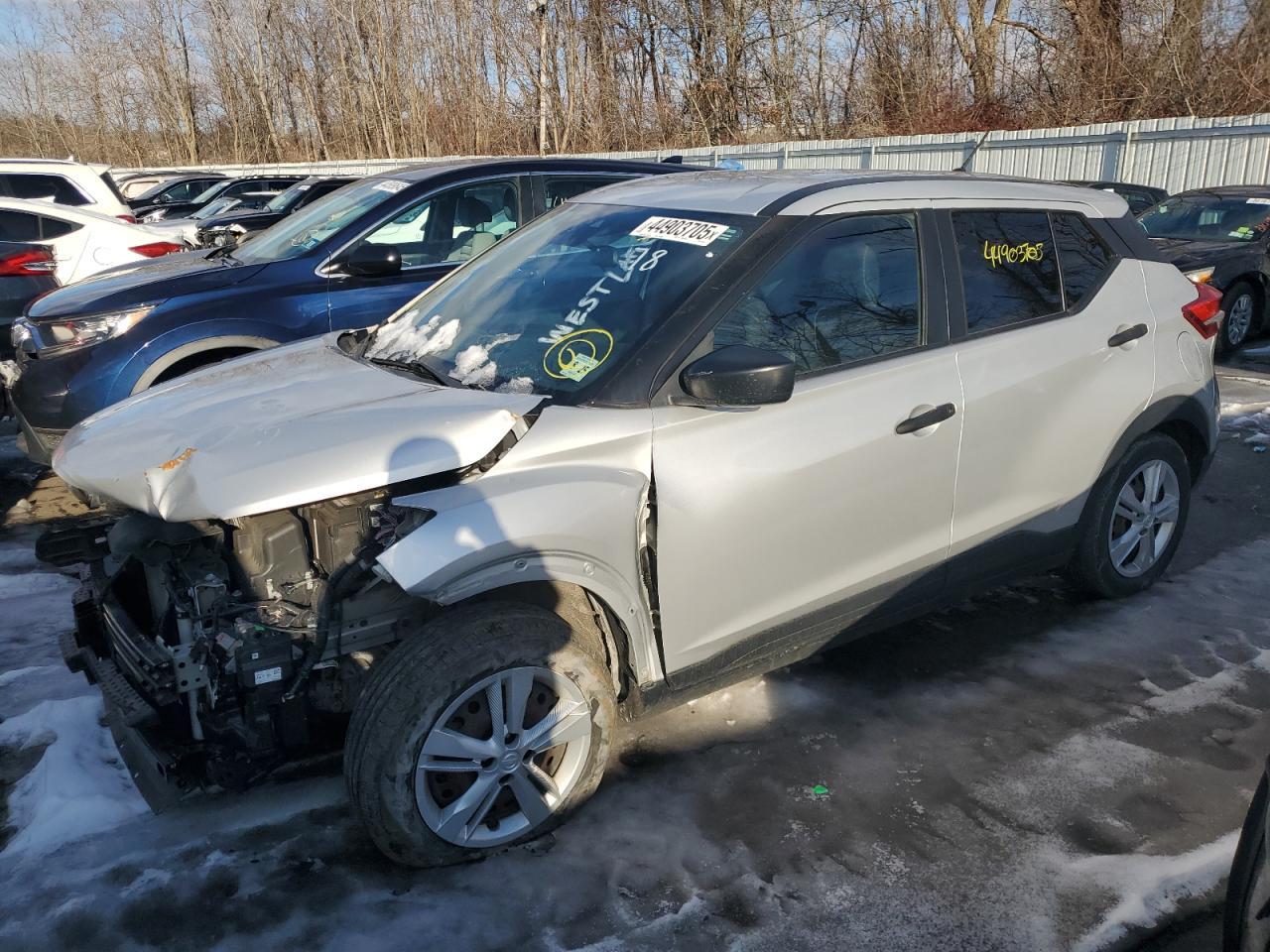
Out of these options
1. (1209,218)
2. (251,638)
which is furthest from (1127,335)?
(1209,218)

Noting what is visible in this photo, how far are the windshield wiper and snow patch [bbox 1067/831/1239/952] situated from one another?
2.33 metres

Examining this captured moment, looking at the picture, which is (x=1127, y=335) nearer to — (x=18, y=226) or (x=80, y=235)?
(x=80, y=235)

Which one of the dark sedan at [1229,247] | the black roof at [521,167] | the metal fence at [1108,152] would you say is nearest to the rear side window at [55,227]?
the black roof at [521,167]

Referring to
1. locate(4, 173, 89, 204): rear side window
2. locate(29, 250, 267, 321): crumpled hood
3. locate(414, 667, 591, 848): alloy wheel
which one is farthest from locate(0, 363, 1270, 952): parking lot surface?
locate(4, 173, 89, 204): rear side window

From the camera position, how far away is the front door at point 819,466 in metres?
2.98

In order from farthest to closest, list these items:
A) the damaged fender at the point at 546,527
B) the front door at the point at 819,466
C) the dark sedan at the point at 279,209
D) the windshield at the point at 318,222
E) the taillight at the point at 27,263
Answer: the dark sedan at the point at 279,209, the taillight at the point at 27,263, the windshield at the point at 318,222, the front door at the point at 819,466, the damaged fender at the point at 546,527

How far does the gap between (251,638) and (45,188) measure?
11182 mm

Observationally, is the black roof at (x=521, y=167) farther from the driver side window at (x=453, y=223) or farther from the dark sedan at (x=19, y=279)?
the dark sedan at (x=19, y=279)

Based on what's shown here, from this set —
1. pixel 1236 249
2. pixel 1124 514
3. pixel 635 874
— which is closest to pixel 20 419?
pixel 635 874

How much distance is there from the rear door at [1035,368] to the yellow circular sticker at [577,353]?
4.23 feet

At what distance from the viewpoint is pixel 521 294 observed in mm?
3604

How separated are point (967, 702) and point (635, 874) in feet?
5.04

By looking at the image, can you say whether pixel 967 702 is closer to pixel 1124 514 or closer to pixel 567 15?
pixel 1124 514

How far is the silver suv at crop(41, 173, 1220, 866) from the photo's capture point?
2711 millimetres
